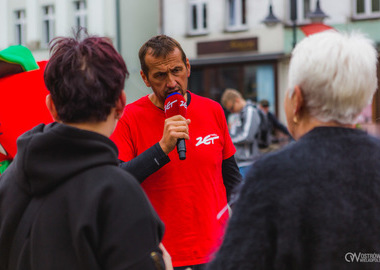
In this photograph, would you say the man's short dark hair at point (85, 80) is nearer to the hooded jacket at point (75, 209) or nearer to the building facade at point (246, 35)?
the hooded jacket at point (75, 209)

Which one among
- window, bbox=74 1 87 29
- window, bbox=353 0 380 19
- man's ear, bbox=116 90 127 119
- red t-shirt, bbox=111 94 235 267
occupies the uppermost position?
window, bbox=74 1 87 29

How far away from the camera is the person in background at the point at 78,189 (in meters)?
1.69

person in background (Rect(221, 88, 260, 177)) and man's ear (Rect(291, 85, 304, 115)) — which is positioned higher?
man's ear (Rect(291, 85, 304, 115))

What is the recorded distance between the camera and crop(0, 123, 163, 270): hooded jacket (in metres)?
1.68

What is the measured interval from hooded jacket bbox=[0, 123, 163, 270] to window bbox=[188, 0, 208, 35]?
21.7 m

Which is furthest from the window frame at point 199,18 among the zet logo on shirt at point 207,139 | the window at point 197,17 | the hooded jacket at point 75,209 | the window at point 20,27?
the hooded jacket at point 75,209

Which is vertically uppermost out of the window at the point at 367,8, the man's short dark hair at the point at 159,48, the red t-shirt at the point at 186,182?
the window at the point at 367,8

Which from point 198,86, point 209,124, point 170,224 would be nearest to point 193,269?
point 170,224

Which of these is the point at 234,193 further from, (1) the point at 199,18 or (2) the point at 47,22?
(2) the point at 47,22

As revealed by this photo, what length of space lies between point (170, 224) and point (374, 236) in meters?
1.40

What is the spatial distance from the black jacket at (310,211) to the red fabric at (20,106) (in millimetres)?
1456

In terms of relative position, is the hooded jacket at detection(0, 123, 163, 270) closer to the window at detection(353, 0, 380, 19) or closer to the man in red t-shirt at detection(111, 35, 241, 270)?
the man in red t-shirt at detection(111, 35, 241, 270)

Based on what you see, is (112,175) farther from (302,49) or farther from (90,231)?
(302,49)

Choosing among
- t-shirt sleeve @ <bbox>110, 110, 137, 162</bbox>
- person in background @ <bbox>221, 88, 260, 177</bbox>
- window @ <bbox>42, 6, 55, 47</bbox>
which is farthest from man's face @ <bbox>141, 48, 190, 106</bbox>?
window @ <bbox>42, 6, 55, 47</bbox>
